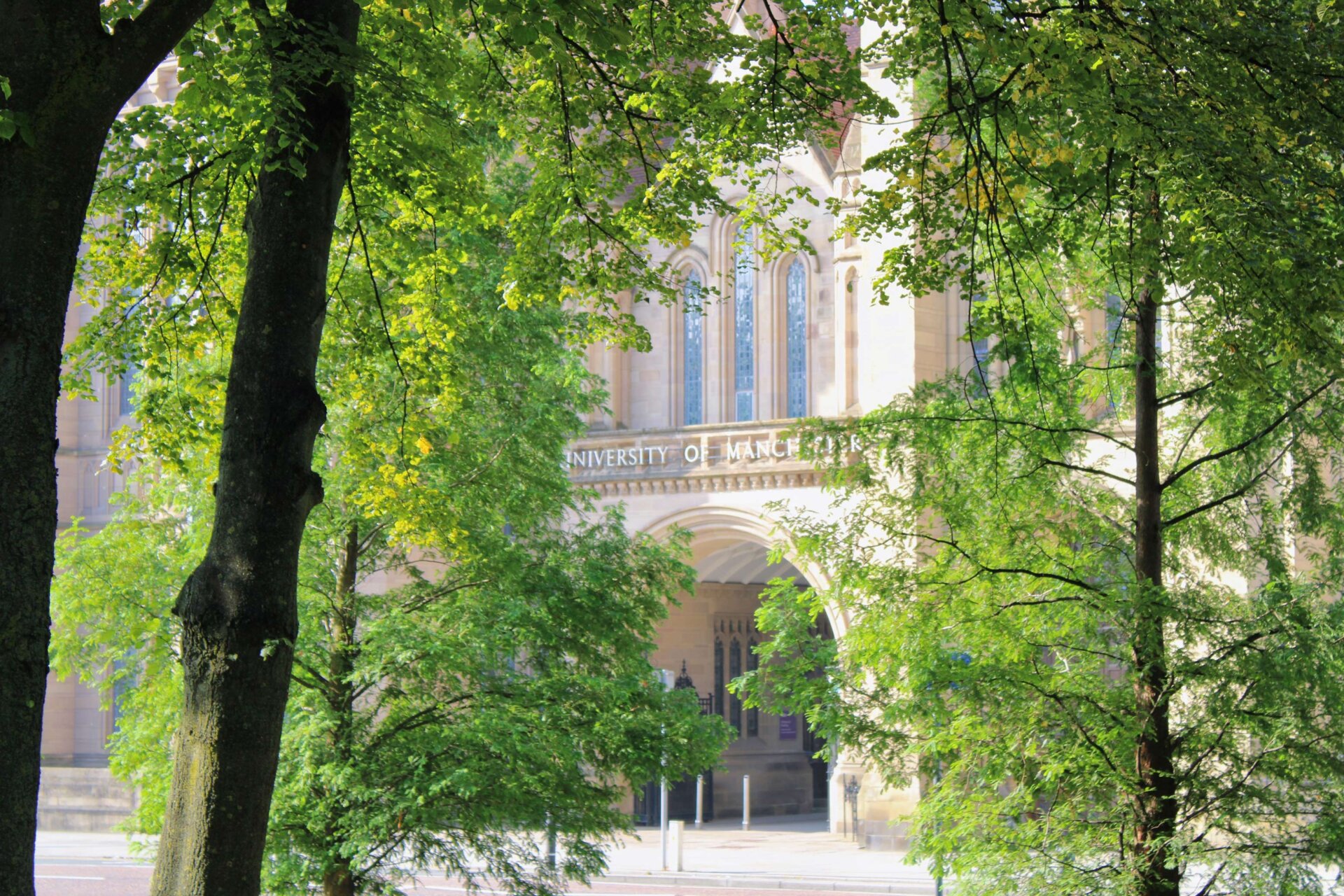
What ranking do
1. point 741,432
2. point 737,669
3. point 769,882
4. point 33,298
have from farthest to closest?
1. point 737,669
2. point 741,432
3. point 769,882
4. point 33,298

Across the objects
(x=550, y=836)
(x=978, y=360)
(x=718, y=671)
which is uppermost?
(x=978, y=360)

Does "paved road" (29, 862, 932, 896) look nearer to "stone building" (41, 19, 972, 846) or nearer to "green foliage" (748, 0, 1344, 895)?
"stone building" (41, 19, 972, 846)

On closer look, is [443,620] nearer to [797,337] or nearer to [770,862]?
[770,862]

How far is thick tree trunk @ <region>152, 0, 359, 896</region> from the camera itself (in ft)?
19.7

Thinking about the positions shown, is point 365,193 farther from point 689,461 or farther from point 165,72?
point 165,72

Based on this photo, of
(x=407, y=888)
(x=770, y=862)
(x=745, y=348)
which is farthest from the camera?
(x=745, y=348)

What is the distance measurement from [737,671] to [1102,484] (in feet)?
70.4

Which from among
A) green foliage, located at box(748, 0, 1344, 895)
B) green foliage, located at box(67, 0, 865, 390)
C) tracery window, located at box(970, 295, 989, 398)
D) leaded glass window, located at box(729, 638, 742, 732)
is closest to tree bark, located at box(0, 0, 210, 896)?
green foliage, located at box(67, 0, 865, 390)

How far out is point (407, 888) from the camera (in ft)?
70.6

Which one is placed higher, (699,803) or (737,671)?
(737,671)

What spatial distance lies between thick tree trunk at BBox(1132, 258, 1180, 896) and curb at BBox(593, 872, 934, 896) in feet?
34.8

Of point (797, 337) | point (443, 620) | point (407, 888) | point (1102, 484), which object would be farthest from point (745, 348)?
point (1102, 484)

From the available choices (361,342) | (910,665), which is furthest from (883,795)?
(361,342)

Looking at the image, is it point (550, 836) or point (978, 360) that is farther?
point (550, 836)
